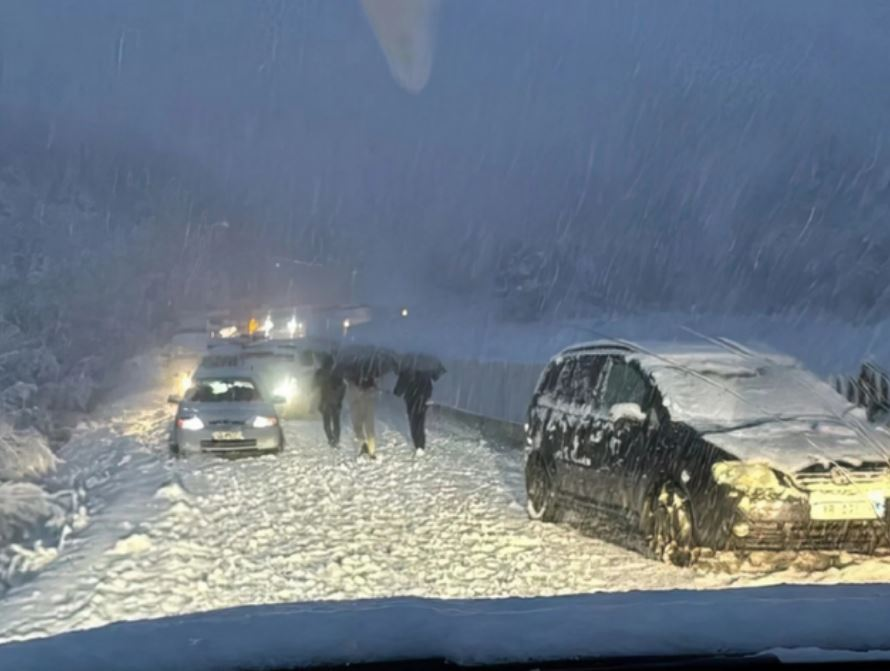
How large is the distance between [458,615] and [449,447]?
1628cm

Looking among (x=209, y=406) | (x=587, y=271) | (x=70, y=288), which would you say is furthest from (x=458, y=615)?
(x=587, y=271)

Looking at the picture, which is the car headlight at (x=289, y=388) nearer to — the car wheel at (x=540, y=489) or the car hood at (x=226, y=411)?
the car hood at (x=226, y=411)

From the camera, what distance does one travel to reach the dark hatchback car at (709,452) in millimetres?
8156

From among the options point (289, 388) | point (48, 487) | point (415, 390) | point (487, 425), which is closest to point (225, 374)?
point (415, 390)

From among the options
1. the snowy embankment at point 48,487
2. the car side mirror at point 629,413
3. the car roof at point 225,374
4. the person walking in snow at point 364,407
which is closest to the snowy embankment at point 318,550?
the snowy embankment at point 48,487

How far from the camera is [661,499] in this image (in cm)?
910

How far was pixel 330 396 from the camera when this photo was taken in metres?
18.6

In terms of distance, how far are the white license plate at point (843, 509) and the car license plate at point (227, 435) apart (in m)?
10.8

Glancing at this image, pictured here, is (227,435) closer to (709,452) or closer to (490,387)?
(709,452)

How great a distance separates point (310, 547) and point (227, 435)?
729cm

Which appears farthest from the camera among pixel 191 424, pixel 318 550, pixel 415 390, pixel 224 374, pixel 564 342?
pixel 564 342

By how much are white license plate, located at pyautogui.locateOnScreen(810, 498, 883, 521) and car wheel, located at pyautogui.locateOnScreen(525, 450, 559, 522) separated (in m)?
3.49

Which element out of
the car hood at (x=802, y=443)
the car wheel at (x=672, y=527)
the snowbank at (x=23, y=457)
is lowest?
the snowbank at (x=23, y=457)

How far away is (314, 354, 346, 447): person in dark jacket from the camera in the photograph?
1830 cm
